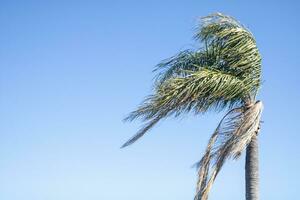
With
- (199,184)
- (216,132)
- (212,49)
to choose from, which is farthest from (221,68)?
(199,184)

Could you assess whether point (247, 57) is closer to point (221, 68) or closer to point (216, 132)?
point (221, 68)

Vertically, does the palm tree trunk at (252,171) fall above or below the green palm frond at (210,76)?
below

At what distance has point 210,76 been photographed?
9.67 m

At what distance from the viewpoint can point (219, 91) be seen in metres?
9.65

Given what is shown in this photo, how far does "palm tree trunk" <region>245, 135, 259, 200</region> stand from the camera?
30.8ft

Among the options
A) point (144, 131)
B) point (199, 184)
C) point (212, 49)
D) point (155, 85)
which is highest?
point (212, 49)

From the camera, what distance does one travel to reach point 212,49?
10156 mm

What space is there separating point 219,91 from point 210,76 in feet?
0.87

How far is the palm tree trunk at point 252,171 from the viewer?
9383 mm

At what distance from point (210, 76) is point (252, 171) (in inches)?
61.5

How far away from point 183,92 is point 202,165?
1.13 meters

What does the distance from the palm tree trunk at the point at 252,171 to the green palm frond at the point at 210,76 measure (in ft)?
2.44

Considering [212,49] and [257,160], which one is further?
[212,49]

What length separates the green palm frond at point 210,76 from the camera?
9.63m
